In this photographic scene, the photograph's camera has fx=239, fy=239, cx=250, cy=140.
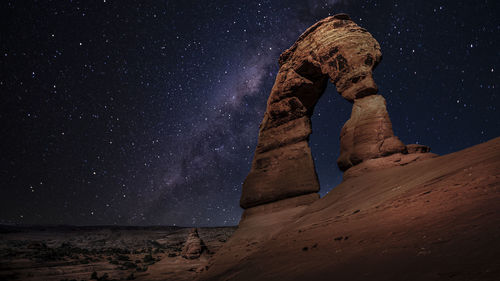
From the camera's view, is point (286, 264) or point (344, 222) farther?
point (344, 222)

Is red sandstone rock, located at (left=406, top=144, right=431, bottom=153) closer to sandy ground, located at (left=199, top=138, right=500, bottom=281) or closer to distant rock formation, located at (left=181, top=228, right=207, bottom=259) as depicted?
sandy ground, located at (left=199, top=138, right=500, bottom=281)

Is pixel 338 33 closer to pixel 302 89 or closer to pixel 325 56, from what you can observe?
pixel 325 56

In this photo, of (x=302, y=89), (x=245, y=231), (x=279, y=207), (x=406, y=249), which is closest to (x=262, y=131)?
(x=302, y=89)

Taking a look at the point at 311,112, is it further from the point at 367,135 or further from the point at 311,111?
the point at 367,135

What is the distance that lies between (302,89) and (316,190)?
6.27 m

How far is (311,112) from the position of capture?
14.9 m

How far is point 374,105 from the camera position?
1045 cm

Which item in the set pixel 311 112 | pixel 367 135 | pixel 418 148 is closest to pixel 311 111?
pixel 311 112

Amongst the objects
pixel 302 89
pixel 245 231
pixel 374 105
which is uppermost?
pixel 302 89

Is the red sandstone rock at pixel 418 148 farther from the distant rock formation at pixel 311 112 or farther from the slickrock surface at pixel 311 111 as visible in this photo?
the slickrock surface at pixel 311 111

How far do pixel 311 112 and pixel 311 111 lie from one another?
0.20 feet

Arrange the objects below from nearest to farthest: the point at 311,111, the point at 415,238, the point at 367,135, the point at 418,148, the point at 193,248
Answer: the point at 415,238, the point at 367,135, the point at 418,148, the point at 311,111, the point at 193,248

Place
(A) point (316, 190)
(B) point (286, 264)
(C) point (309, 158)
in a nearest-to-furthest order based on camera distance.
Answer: (B) point (286, 264), (A) point (316, 190), (C) point (309, 158)

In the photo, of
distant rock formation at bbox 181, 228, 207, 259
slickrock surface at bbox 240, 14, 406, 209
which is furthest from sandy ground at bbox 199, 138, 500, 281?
distant rock formation at bbox 181, 228, 207, 259
